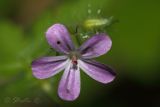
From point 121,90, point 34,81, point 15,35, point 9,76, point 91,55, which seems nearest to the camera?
point 91,55

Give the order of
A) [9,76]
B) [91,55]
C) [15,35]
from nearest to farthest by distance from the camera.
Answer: [91,55]
[9,76]
[15,35]

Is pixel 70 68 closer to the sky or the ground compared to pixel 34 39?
closer to the ground

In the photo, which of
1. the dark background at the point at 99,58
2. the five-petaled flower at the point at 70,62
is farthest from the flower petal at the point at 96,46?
the dark background at the point at 99,58

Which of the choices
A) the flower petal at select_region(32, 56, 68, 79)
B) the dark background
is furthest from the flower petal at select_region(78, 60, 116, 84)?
the dark background

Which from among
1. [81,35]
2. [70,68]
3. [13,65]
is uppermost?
[13,65]

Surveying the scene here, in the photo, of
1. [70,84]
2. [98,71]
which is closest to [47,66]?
[70,84]

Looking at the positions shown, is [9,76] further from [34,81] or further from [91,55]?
[91,55]

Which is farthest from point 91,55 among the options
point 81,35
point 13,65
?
point 13,65
